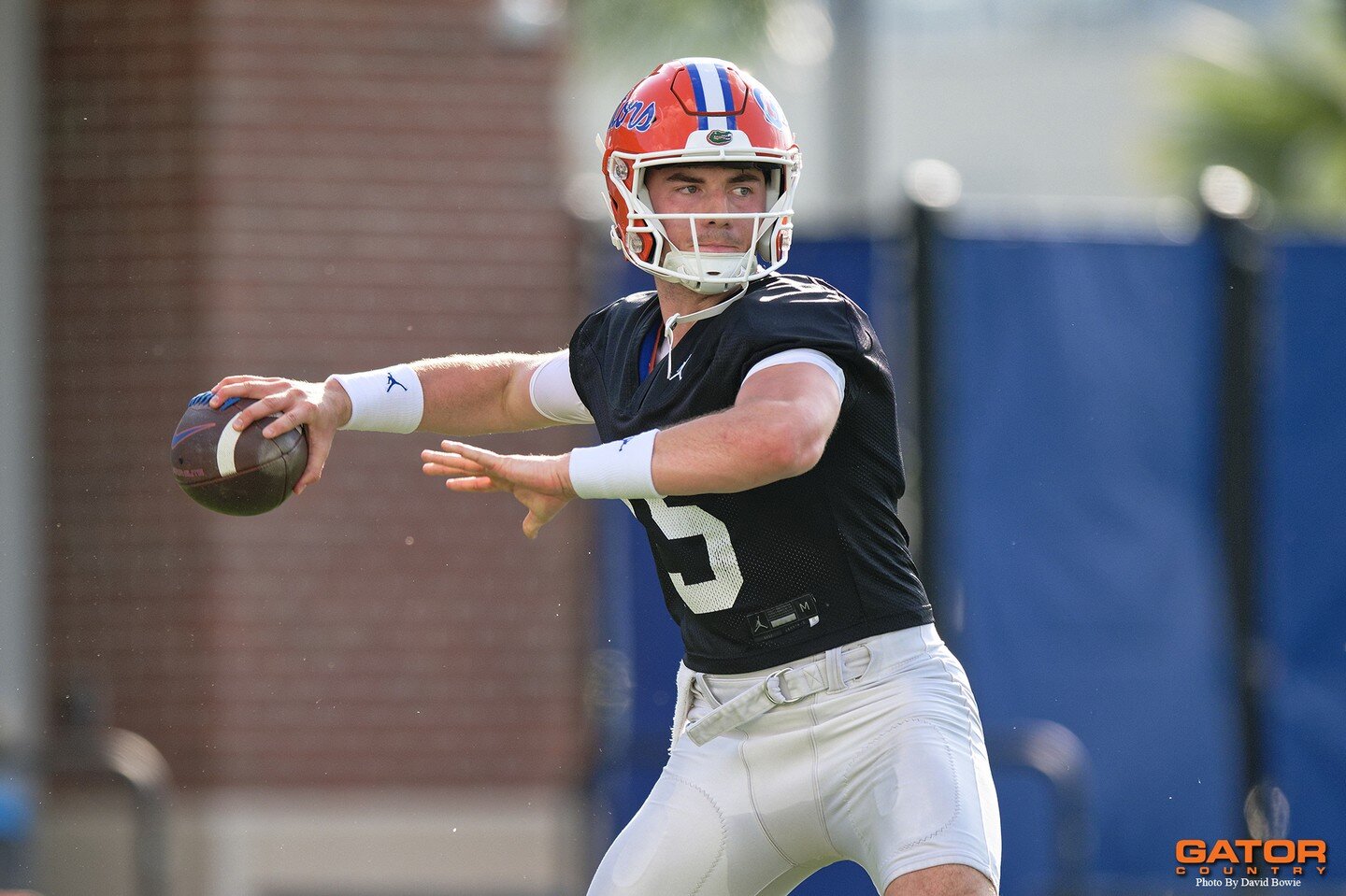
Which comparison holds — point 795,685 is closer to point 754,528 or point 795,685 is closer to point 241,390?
point 754,528

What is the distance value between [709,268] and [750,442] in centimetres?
59

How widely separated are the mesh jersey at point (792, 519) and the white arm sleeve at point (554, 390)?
46 centimetres

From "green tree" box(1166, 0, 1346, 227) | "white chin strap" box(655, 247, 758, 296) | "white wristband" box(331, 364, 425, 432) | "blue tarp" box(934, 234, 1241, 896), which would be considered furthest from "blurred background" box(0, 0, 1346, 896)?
"green tree" box(1166, 0, 1346, 227)

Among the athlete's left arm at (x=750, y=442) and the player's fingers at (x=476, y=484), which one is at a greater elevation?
the athlete's left arm at (x=750, y=442)

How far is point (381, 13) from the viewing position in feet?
28.4

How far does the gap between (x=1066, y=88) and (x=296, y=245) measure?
2439 centimetres

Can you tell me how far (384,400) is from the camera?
4402 mm

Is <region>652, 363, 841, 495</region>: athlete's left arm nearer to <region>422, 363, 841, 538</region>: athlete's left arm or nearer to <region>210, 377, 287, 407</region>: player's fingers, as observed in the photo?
<region>422, 363, 841, 538</region>: athlete's left arm

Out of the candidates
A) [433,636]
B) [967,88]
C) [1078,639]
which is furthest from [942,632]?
[967,88]

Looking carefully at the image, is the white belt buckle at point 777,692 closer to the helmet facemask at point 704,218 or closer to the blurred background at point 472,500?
the helmet facemask at point 704,218

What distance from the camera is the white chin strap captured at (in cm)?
403

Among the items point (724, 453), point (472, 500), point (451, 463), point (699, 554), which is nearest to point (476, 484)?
point (451, 463)

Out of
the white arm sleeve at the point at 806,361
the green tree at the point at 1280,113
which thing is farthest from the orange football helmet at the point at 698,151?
the green tree at the point at 1280,113

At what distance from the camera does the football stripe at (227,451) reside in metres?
4.06
